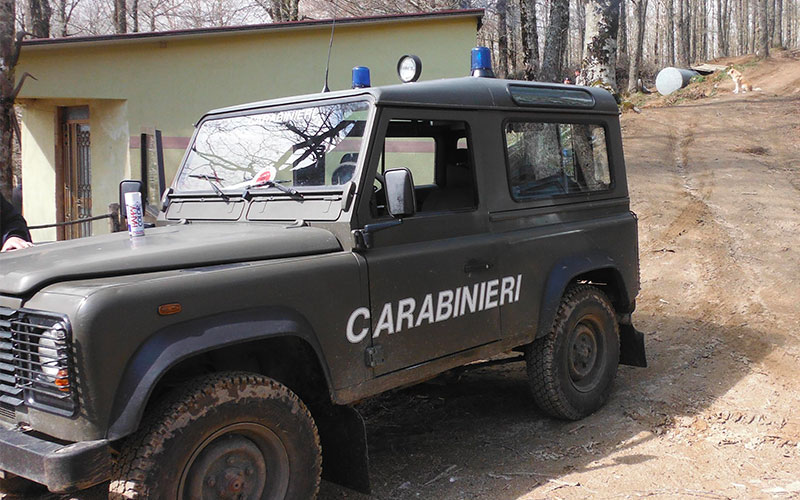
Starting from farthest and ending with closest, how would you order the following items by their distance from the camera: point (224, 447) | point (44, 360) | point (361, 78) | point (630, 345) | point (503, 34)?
point (503, 34)
point (630, 345)
point (361, 78)
point (224, 447)
point (44, 360)

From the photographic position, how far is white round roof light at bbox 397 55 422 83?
4781mm

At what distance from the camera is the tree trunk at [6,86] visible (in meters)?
7.45

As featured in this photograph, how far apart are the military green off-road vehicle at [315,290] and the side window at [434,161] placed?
0.07 feet

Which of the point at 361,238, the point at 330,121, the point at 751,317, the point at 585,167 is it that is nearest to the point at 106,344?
the point at 361,238

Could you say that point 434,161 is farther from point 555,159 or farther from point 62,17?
point 62,17

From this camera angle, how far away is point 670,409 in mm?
5043

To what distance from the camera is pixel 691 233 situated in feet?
30.2

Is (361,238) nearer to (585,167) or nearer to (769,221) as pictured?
(585,167)

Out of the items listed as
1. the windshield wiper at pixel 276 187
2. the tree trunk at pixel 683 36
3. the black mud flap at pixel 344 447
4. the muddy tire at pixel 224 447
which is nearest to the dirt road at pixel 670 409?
the black mud flap at pixel 344 447

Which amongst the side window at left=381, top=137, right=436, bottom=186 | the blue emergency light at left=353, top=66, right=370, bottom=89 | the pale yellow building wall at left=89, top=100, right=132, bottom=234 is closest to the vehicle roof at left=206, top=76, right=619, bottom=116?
the side window at left=381, top=137, right=436, bottom=186

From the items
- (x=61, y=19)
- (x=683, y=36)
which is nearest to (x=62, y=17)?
(x=61, y=19)

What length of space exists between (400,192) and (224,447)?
145cm

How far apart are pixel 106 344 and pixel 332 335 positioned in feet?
3.49

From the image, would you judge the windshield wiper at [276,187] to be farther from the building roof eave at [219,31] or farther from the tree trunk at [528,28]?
the tree trunk at [528,28]
